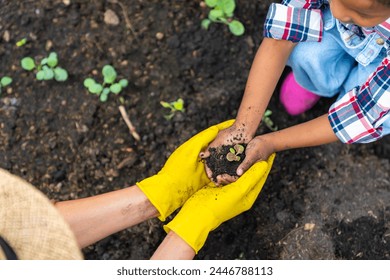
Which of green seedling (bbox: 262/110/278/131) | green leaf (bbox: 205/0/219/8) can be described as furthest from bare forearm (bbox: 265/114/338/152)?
green leaf (bbox: 205/0/219/8)

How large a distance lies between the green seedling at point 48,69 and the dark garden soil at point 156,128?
3cm

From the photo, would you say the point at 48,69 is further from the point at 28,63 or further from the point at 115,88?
the point at 115,88

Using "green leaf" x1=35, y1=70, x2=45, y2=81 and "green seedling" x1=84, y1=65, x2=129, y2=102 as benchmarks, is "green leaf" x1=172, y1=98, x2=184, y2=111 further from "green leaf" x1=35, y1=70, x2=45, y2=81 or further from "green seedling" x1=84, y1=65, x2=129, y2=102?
"green leaf" x1=35, y1=70, x2=45, y2=81

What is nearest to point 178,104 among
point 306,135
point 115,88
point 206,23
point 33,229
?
point 115,88

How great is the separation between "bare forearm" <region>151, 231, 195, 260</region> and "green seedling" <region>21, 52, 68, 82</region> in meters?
0.70

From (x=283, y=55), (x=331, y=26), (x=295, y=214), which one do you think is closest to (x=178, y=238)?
(x=295, y=214)

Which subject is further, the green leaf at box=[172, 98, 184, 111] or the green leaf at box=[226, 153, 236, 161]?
the green leaf at box=[172, 98, 184, 111]

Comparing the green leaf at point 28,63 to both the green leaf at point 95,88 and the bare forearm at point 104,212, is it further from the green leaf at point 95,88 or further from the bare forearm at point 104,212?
the bare forearm at point 104,212

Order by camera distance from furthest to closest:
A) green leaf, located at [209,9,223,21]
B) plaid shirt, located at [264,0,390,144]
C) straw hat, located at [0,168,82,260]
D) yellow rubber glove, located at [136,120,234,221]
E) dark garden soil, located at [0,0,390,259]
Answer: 1. green leaf, located at [209,9,223,21]
2. dark garden soil, located at [0,0,390,259]
3. yellow rubber glove, located at [136,120,234,221]
4. plaid shirt, located at [264,0,390,144]
5. straw hat, located at [0,168,82,260]

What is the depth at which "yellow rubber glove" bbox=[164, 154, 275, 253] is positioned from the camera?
1285mm

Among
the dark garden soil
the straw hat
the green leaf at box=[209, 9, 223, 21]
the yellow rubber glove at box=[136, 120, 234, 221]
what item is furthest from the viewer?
the green leaf at box=[209, 9, 223, 21]

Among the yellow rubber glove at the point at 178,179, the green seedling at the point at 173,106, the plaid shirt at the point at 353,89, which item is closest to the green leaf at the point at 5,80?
the green seedling at the point at 173,106

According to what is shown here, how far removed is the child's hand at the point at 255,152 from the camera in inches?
53.9
